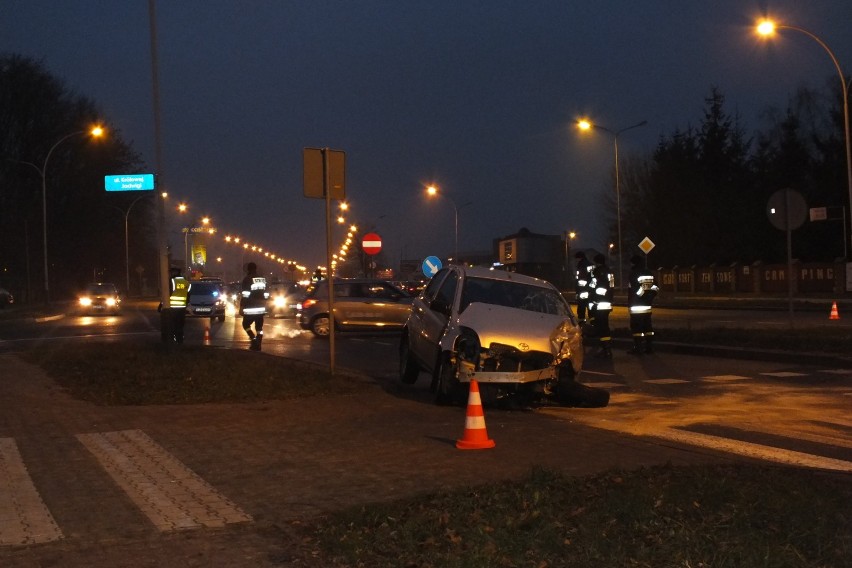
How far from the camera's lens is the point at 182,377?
13.5m

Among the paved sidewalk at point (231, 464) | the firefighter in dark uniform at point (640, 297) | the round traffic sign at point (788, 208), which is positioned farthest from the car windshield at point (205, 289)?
the paved sidewalk at point (231, 464)

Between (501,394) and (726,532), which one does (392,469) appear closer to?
(726,532)

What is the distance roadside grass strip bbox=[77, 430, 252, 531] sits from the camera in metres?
6.40

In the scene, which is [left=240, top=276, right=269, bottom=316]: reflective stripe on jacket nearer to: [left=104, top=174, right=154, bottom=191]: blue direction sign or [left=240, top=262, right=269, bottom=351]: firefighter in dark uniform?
[left=240, top=262, right=269, bottom=351]: firefighter in dark uniform

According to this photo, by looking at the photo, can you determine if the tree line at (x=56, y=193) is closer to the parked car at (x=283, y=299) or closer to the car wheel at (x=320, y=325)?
the parked car at (x=283, y=299)

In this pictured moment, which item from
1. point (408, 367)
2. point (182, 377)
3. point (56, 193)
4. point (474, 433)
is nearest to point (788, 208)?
point (408, 367)

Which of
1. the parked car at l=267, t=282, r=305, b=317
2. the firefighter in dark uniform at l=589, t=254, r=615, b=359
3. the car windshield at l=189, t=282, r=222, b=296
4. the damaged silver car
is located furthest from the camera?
the parked car at l=267, t=282, r=305, b=317

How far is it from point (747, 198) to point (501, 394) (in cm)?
6541

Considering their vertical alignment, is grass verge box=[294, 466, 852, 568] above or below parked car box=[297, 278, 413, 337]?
below

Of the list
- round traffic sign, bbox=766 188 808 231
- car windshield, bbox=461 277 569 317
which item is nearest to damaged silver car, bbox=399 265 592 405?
car windshield, bbox=461 277 569 317

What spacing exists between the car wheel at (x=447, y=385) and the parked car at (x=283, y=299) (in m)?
28.6

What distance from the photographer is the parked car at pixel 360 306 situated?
1037 inches

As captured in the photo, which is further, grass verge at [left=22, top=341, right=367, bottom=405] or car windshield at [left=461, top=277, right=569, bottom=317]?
car windshield at [left=461, top=277, right=569, bottom=317]

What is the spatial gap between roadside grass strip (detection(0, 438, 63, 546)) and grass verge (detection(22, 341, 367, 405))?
400 cm
